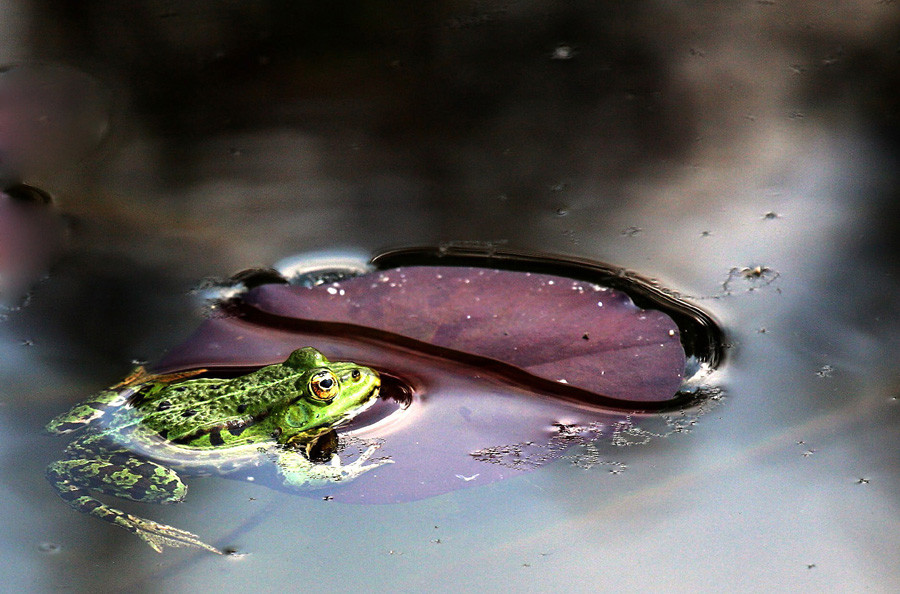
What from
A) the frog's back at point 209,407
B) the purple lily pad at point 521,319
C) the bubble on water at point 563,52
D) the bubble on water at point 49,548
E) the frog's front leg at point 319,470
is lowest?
the frog's front leg at point 319,470

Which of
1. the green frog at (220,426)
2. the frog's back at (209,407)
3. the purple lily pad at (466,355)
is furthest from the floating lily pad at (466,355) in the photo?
the frog's back at (209,407)

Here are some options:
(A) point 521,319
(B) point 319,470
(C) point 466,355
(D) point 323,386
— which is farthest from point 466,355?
(B) point 319,470

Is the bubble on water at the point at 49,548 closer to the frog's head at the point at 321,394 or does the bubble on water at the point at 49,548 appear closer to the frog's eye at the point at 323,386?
the frog's head at the point at 321,394

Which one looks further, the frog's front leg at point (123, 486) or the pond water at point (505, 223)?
the frog's front leg at point (123, 486)

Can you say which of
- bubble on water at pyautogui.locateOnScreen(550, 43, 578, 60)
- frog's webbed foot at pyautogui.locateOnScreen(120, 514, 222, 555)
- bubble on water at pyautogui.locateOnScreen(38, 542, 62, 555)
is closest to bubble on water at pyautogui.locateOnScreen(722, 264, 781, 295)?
bubble on water at pyautogui.locateOnScreen(550, 43, 578, 60)

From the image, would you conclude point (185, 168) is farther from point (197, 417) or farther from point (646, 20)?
point (646, 20)

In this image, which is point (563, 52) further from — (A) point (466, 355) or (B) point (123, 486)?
(B) point (123, 486)

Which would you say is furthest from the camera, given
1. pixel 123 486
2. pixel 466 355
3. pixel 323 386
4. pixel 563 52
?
pixel 563 52
